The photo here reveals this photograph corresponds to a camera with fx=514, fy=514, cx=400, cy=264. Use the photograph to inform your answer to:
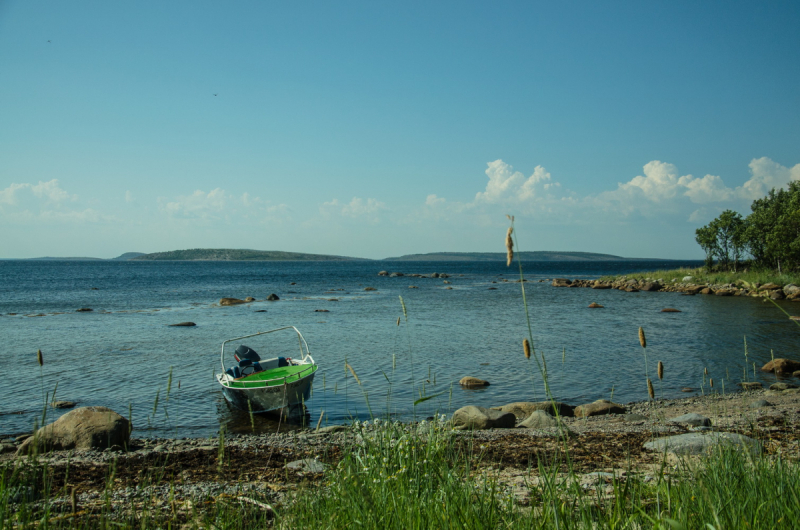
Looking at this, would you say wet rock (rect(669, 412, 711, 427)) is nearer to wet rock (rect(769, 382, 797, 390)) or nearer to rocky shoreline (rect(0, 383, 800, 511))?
rocky shoreline (rect(0, 383, 800, 511))

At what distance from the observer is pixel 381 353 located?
2155 cm

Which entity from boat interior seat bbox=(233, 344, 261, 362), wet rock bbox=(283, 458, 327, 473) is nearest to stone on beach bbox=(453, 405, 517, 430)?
wet rock bbox=(283, 458, 327, 473)

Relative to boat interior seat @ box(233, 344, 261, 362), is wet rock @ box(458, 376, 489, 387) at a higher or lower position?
lower

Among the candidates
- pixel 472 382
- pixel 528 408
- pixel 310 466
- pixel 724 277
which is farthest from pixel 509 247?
pixel 724 277

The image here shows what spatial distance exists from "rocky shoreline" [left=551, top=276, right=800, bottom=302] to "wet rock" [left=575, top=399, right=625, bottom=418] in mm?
28376

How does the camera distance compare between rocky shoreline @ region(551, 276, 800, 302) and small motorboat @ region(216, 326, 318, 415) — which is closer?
small motorboat @ region(216, 326, 318, 415)

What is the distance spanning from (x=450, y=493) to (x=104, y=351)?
23917 mm

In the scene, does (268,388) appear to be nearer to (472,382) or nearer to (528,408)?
(472,382)

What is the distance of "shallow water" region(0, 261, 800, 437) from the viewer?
14.1 metres

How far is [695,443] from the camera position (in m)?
6.53

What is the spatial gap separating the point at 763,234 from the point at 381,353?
4772 cm

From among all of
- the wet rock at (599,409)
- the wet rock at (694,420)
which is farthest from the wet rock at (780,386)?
the wet rock at (694,420)

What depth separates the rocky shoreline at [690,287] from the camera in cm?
4041

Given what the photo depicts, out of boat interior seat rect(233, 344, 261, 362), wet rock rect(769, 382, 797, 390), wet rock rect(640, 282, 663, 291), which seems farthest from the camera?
wet rock rect(640, 282, 663, 291)
